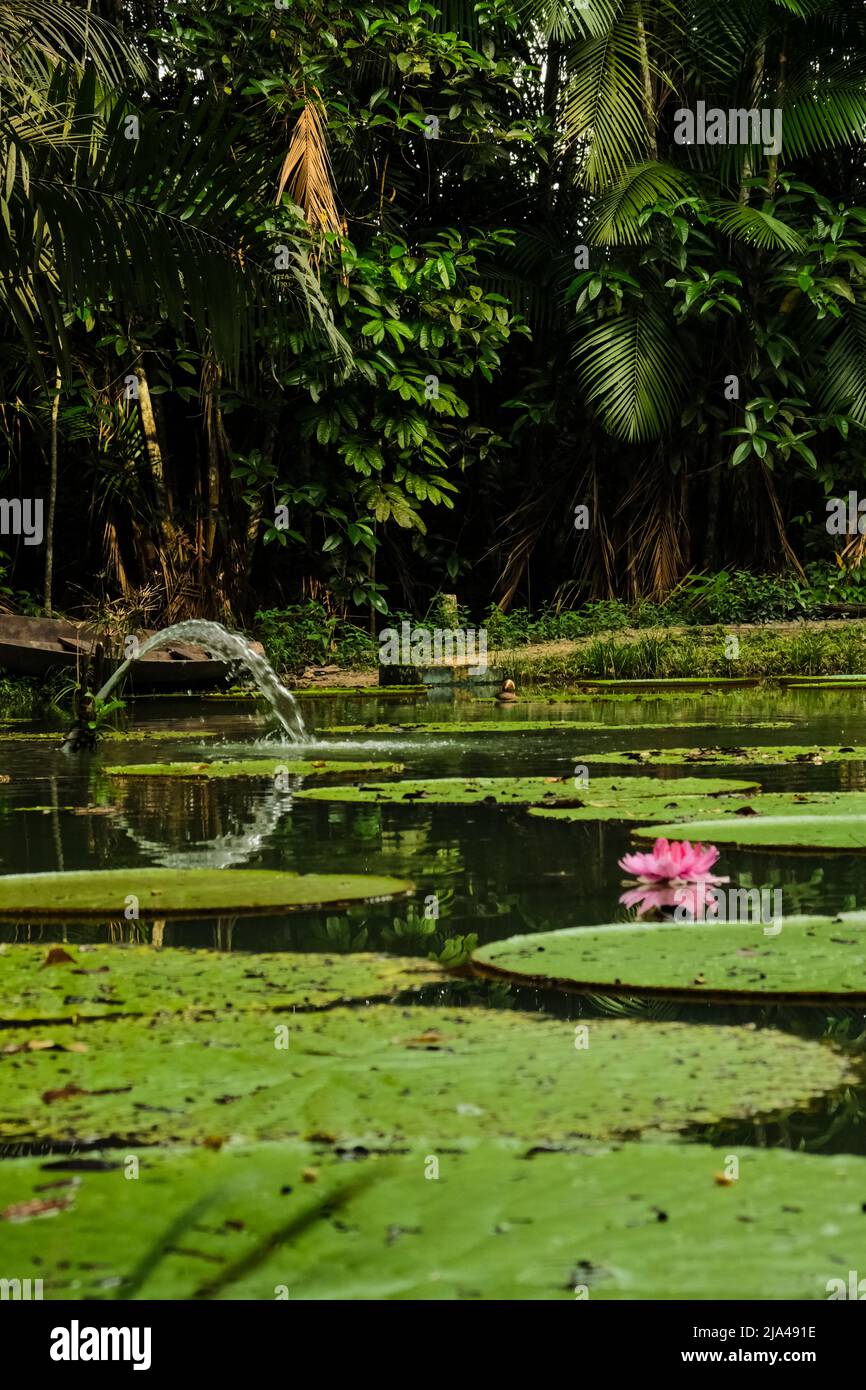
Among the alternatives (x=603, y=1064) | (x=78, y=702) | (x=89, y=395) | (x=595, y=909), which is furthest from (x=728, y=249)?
(x=603, y=1064)

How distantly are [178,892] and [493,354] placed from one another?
38.3 ft

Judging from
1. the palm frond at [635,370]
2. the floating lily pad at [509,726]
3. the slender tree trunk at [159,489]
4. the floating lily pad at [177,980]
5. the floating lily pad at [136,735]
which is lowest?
the floating lily pad at [177,980]

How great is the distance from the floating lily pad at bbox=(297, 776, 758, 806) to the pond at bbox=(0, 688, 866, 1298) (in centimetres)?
4

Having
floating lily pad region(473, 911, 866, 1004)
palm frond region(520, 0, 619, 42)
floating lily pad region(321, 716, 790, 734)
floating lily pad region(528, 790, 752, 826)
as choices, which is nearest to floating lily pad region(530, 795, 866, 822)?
floating lily pad region(528, 790, 752, 826)

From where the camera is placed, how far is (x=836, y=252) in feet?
46.3

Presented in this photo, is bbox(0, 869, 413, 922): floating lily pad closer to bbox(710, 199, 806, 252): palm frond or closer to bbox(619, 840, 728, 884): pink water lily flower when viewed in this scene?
bbox(619, 840, 728, 884): pink water lily flower

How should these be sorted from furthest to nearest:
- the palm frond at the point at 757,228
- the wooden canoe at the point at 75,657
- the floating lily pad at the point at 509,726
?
the palm frond at the point at 757,228, the wooden canoe at the point at 75,657, the floating lily pad at the point at 509,726

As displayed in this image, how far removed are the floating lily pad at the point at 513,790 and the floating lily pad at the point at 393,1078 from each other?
2397 mm

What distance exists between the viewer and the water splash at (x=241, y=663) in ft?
25.6

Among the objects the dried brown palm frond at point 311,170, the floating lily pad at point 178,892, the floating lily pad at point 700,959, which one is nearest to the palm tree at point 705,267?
the dried brown palm frond at point 311,170

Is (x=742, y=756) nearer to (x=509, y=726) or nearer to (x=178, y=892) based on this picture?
(x=509, y=726)

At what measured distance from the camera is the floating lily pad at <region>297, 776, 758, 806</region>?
4.75 meters

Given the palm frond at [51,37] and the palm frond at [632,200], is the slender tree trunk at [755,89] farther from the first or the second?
the palm frond at [51,37]
